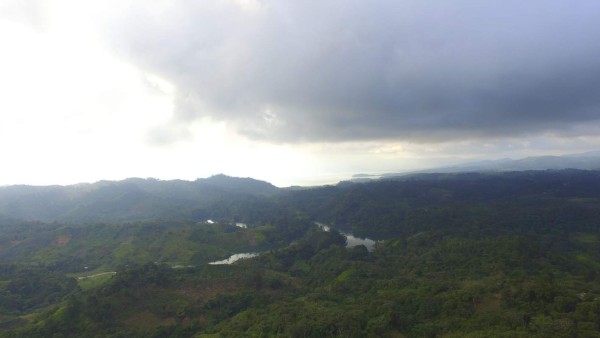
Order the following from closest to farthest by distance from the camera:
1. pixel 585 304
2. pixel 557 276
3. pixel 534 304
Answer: pixel 585 304, pixel 534 304, pixel 557 276

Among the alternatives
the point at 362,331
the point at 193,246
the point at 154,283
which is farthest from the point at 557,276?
the point at 193,246

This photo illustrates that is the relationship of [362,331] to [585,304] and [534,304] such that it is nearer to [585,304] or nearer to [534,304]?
[534,304]

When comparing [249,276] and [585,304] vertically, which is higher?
[585,304]

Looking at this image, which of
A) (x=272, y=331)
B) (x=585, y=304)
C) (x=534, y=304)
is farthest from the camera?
(x=272, y=331)

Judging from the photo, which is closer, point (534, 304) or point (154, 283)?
point (534, 304)

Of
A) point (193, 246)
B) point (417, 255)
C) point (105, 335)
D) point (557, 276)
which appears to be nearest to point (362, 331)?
point (105, 335)

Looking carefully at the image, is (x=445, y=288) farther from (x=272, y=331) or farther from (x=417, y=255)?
(x=417, y=255)
